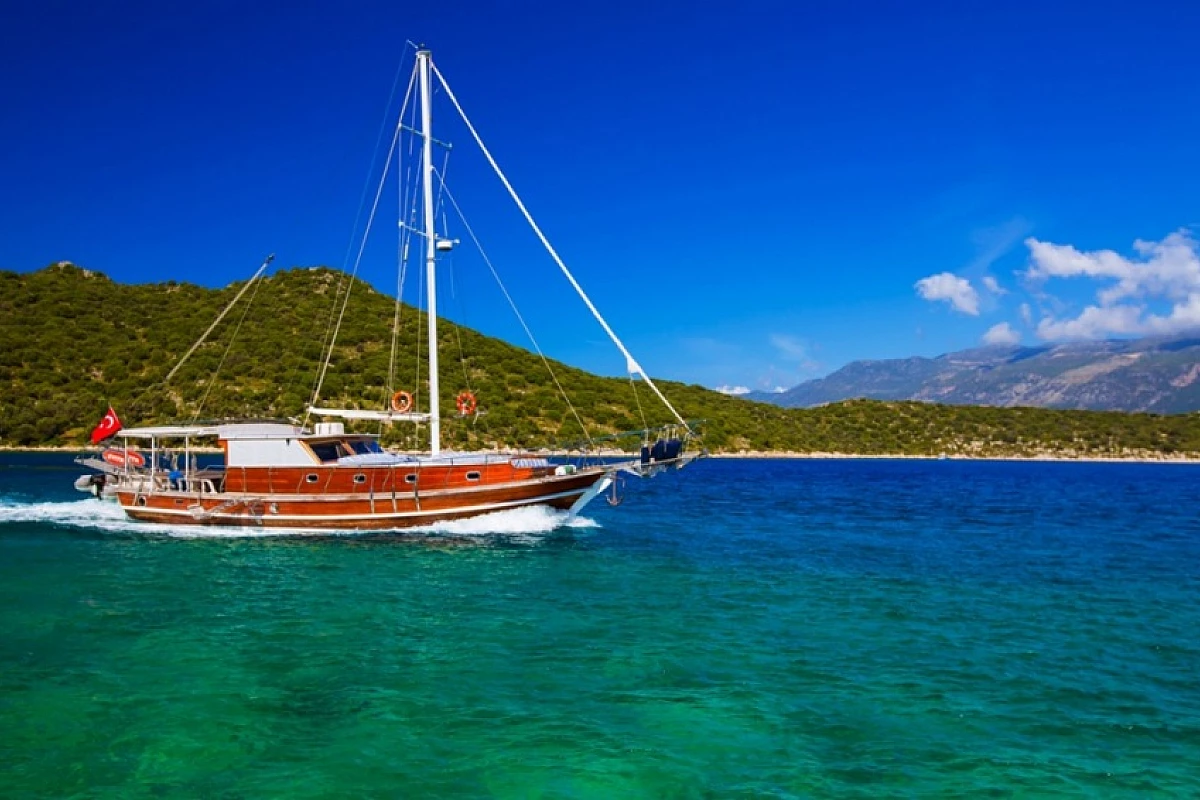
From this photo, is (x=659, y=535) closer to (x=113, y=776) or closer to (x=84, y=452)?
(x=113, y=776)

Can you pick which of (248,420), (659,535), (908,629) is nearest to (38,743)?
(908,629)

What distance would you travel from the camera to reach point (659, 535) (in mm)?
33812

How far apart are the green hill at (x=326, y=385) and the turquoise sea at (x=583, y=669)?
42800 millimetres

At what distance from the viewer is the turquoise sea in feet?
33.6

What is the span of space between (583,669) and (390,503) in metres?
17.4

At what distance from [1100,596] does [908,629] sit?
8.18 m

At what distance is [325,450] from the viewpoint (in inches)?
1233

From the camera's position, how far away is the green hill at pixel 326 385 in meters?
84.0

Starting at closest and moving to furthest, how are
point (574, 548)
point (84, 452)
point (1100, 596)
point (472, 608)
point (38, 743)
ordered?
point (38, 743), point (472, 608), point (1100, 596), point (574, 548), point (84, 452)

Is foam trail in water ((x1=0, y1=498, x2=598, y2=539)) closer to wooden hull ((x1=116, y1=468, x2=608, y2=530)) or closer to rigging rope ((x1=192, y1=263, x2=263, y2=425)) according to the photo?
wooden hull ((x1=116, y1=468, x2=608, y2=530))

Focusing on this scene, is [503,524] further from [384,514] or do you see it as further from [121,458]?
[121,458]

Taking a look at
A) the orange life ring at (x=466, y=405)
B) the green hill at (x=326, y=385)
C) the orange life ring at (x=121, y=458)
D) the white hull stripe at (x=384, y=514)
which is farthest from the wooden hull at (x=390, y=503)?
the green hill at (x=326, y=385)

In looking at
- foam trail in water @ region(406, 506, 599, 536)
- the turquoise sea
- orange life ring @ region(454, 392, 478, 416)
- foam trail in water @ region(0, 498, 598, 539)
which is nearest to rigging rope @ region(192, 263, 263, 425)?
foam trail in water @ region(0, 498, 598, 539)

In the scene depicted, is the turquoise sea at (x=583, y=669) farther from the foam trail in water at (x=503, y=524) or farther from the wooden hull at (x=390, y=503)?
the wooden hull at (x=390, y=503)
